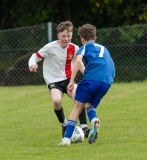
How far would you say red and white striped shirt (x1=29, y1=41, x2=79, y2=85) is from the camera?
7.89 m

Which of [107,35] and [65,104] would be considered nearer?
[65,104]

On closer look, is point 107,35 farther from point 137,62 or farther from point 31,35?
point 31,35

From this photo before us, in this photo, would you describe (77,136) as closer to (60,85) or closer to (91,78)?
(91,78)

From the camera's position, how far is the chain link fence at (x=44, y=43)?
53.5 ft

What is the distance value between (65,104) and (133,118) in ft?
8.38

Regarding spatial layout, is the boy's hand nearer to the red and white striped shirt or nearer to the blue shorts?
the red and white striped shirt

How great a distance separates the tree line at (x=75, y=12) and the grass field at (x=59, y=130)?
5.58 metres

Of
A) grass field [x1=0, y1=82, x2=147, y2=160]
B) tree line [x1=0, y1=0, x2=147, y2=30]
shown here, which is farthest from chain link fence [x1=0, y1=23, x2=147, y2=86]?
grass field [x1=0, y1=82, x2=147, y2=160]

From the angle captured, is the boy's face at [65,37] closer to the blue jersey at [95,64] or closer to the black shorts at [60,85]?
the black shorts at [60,85]

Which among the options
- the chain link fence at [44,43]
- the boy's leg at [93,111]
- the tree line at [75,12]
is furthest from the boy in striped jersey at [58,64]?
the tree line at [75,12]

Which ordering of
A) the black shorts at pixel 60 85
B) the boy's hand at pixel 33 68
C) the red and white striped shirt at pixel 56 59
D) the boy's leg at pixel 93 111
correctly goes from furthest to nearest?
the red and white striped shirt at pixel 56 59, the black shorts at pixel 60 85, the boy's hand at pixel 33 68, the boy's leg at pixel 93 111

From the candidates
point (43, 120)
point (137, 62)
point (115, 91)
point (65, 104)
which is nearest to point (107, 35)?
point (137, 62)

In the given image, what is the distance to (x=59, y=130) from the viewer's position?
27.0ft

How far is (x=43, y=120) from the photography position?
9.35 m
